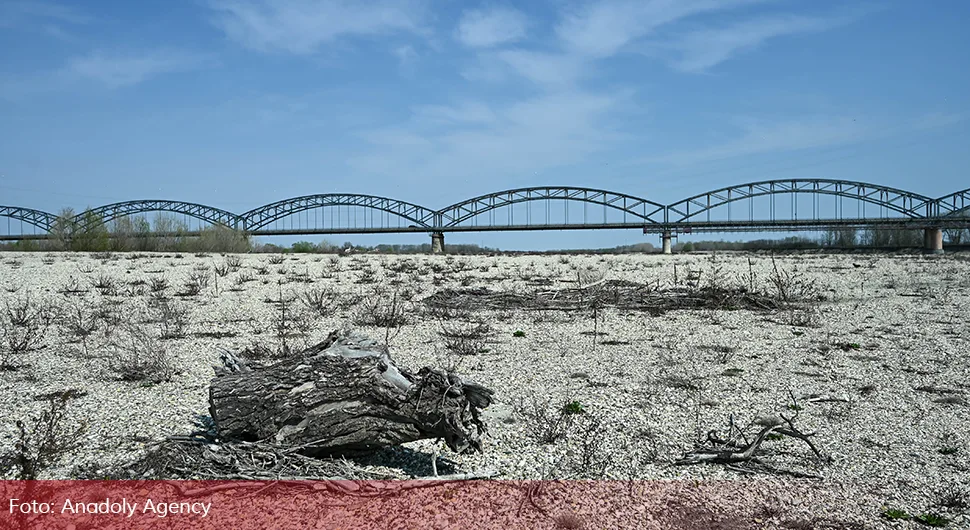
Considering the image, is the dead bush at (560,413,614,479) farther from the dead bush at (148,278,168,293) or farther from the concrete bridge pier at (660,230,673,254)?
the concrete bridge pier at (660,230,673,254)

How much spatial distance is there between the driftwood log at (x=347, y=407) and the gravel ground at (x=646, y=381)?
0.33 meters

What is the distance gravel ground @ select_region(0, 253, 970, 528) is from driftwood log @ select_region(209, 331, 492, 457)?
0.33m

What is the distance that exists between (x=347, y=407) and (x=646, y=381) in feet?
12.8

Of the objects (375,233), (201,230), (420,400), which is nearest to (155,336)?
(420,400)

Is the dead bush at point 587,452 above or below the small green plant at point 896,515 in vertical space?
above

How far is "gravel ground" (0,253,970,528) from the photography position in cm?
481

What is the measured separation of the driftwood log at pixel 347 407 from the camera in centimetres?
468

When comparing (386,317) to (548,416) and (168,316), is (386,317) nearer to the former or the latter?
(168,316)

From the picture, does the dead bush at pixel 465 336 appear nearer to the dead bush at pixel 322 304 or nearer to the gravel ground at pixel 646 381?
the gravel ground at pixel 646 381

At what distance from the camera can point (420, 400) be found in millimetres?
4711

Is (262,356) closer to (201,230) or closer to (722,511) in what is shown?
(722,511)

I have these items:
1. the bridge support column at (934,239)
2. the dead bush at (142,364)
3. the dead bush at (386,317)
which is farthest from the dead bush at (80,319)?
the bridge support column at (934,239)

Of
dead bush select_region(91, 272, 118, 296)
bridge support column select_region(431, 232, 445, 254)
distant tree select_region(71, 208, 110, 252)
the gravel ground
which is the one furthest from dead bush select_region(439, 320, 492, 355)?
bridge support column select_region(431, 232, 445, 254)

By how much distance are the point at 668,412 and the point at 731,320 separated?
663 cm
